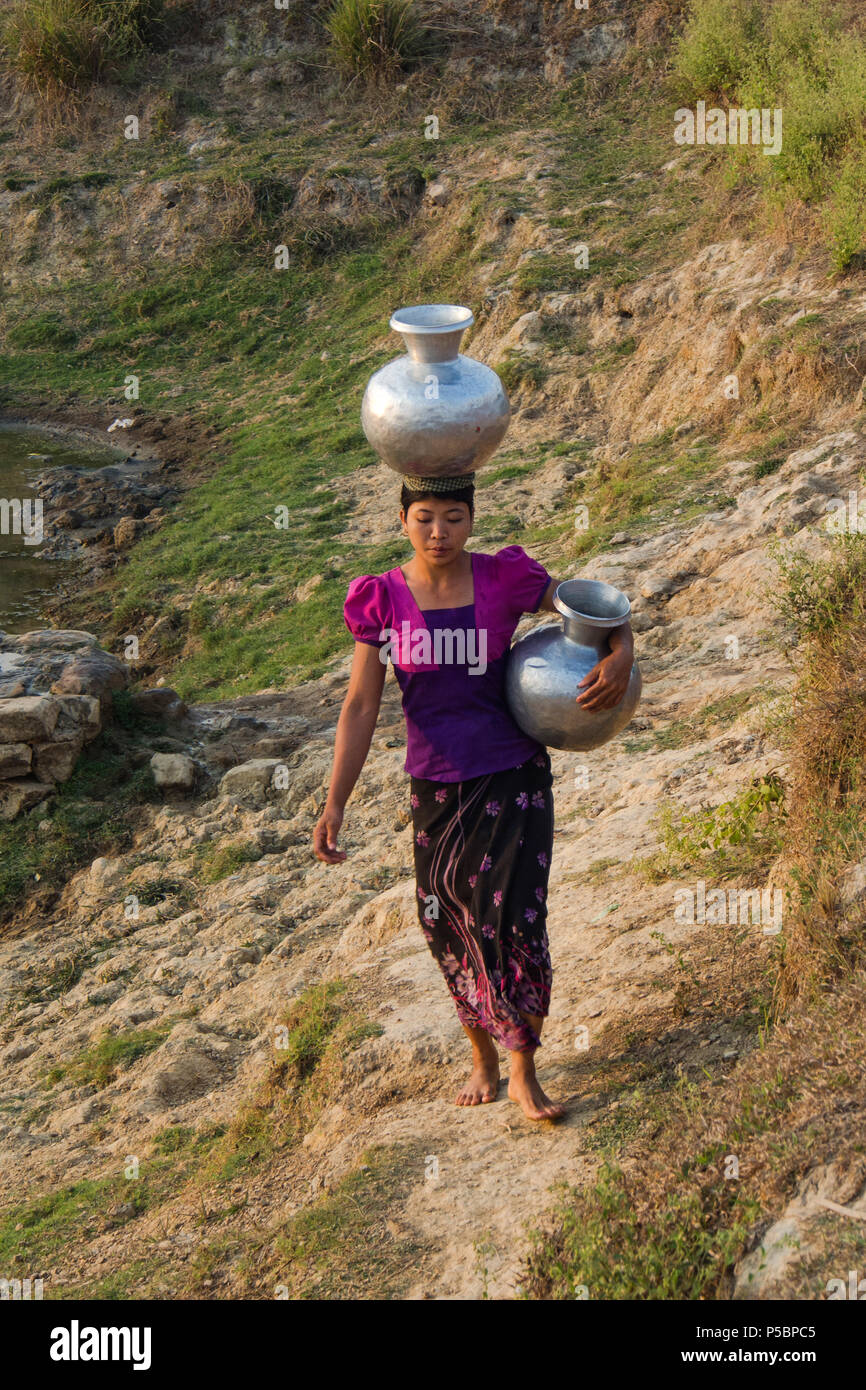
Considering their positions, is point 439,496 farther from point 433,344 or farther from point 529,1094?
point 529,1094

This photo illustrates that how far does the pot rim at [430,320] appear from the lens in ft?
9.23

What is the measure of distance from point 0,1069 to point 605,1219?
3084 millimetres

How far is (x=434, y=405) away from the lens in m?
2.79

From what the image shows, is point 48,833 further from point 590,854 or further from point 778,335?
point 778,335

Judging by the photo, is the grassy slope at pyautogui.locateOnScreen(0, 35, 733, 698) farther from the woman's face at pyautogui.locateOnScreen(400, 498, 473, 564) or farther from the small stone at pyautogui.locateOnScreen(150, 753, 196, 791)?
the woman's face at pyautogui.locateOnScreen(400, 498, 473, 564)

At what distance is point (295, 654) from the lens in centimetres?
824

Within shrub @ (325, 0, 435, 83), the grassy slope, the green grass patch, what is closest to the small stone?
the grassy slope

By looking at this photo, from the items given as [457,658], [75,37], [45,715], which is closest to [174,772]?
[45,715]

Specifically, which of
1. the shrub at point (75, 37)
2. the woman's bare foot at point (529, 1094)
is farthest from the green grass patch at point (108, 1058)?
the shrub at point (75, 37)

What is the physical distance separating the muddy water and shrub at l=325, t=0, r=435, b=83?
653cm

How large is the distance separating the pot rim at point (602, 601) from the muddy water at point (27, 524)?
751 centimetres

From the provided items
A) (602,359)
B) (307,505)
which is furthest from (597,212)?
(307,505)

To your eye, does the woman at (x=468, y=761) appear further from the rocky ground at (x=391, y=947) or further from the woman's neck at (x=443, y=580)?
the rocky ground at (x=391, y=947)
